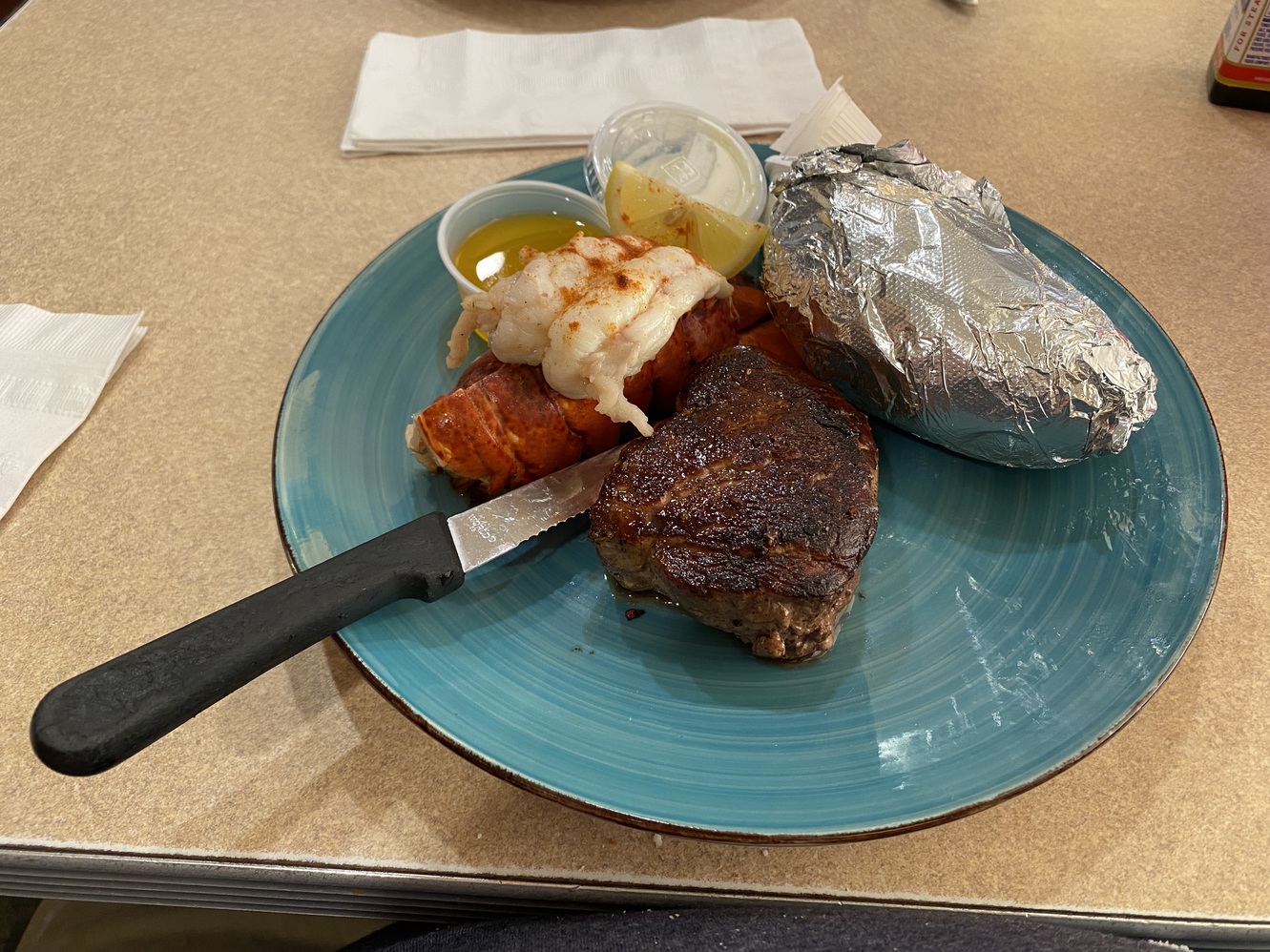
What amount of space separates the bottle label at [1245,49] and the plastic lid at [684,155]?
1.08 meters

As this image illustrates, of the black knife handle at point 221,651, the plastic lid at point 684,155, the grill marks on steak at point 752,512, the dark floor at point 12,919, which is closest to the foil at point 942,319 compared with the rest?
the grill marks on steak at point 752,512

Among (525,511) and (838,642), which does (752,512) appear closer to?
(838,642)

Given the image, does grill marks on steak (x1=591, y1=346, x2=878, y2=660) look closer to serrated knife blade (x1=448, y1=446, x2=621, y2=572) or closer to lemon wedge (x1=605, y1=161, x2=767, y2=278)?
serrated knife blade (x1=448, y1=446, x2=621, y2=572)

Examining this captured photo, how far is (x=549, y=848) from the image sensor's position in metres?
0.95

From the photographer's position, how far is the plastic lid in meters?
1.52

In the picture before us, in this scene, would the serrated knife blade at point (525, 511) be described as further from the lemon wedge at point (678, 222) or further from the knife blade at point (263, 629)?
the lemon wedge at point (678, 222)

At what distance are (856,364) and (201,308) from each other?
45.9 inches

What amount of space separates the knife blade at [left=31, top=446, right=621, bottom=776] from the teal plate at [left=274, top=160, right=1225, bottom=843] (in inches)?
2.0

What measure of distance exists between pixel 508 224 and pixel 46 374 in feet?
2.64

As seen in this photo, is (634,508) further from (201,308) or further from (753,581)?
(201,308)

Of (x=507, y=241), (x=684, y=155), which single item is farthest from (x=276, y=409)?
(x=684, y=155)

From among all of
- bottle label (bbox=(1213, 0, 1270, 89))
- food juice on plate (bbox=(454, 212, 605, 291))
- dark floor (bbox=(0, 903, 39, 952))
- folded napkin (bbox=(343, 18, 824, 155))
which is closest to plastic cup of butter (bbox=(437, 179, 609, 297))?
food juice on plate (bbox=(454, 212, 605, 291))

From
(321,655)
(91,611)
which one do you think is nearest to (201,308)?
(91,611)

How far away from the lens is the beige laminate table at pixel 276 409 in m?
0.95
